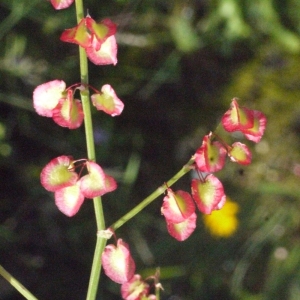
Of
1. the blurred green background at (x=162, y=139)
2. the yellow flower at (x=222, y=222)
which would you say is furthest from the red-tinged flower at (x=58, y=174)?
the yellow flower at (x=222, y=222)

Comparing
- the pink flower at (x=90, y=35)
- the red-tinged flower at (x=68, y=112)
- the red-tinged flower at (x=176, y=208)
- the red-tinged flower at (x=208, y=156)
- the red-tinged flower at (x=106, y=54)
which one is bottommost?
the red-tinged flower at (x=176, y=208)

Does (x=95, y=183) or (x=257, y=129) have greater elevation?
(x=257, y=129)

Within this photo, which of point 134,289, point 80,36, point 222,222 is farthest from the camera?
point 222,222

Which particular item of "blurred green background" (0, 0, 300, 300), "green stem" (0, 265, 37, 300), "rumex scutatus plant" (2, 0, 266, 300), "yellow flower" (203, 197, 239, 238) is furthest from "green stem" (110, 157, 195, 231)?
"yellow flower" (203, 197, 239, 238)

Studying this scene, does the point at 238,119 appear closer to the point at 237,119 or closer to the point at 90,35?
the point at 237,119

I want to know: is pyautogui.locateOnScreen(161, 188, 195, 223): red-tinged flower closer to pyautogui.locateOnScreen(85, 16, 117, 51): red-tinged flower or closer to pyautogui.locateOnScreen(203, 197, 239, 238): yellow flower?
pyautogui.locateOnScreen(85, 16, 117, 51): red-tinged flower

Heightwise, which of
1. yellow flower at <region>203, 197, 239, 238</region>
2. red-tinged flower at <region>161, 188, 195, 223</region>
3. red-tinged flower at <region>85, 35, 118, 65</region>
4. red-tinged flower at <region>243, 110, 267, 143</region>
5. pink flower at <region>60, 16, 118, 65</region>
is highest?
yellow flower at <region>203, 197, 239, 238</region>

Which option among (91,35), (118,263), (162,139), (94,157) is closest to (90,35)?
(91,35)

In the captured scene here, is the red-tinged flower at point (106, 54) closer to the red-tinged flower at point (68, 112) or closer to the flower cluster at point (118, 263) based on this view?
the red-tinged flower at point (68, 112)

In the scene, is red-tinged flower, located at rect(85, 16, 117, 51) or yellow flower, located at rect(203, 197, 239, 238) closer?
red-tinged flower, located at rect(85, 16, 117, 51)
